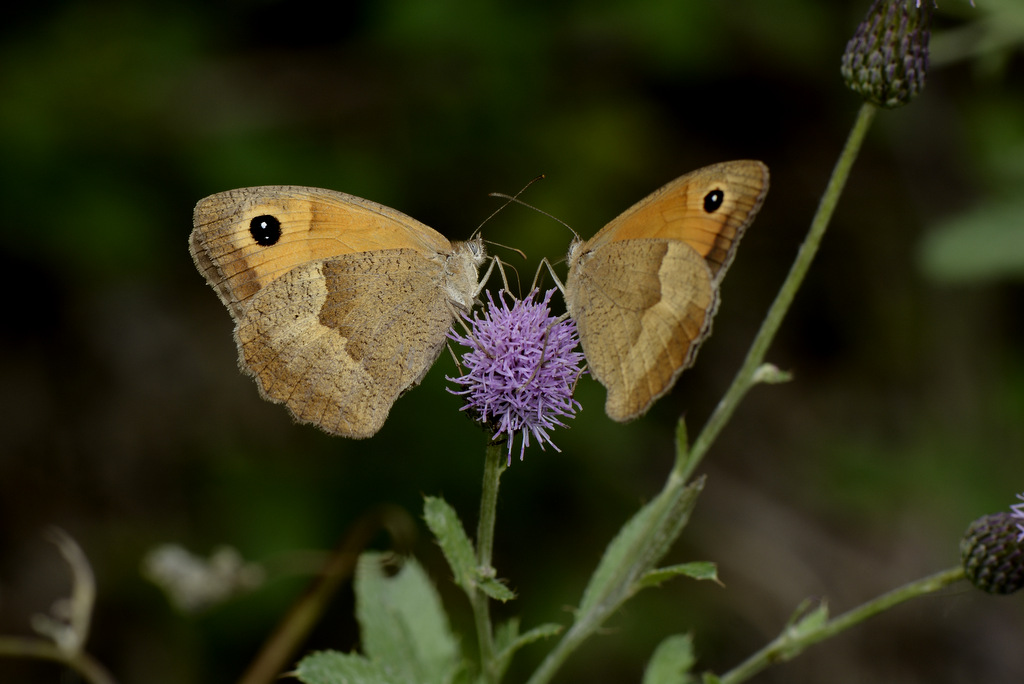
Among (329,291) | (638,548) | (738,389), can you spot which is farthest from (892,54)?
(329,291)

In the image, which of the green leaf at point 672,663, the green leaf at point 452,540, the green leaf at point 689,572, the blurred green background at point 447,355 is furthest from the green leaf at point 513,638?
the blurred green background at point 447,355

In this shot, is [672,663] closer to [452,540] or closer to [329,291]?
[452,540]

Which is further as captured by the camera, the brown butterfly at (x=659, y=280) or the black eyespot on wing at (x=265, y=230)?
the black eyespot on wing at (x=265, y=230)

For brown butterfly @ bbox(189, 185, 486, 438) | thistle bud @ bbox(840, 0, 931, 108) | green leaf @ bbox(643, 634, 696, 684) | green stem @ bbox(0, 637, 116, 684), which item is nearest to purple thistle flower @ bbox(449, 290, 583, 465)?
brown butterfly @ bbox(189, 185, 486, 438)

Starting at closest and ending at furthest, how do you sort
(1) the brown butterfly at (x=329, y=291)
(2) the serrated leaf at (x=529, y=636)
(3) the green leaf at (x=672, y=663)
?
1. (2) the serrated leaf at (x=529, y=636)
2. (3) the green leaf at (x=672, y=663)
3. (1) the brown butterfly at (x=329, y=291)

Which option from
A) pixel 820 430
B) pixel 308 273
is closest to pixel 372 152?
pixel 308 273

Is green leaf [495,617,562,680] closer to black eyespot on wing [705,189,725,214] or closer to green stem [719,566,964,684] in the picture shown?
green stem [719,566,964,684]

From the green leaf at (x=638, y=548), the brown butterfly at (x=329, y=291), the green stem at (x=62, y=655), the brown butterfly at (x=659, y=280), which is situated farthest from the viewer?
the green stem at (x=62, y=655)

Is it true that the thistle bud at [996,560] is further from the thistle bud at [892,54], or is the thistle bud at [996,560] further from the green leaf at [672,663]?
the thistle bud at [892,54]
